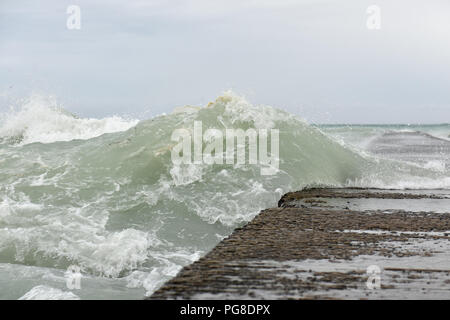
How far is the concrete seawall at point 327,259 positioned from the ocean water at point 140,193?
159cm

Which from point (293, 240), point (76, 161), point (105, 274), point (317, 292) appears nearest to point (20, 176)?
point (76, 161)

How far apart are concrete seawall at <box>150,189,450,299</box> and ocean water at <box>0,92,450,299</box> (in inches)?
62.7

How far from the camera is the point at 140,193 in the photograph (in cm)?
1179

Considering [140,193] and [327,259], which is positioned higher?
[327,259]

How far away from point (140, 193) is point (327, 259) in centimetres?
686

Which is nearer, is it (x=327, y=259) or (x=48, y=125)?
(x=327, y=259)

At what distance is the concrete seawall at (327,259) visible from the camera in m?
4.38

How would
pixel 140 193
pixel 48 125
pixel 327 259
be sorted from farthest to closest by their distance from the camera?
pixel 48 125 < pixel 140 193 < pixel 327 259

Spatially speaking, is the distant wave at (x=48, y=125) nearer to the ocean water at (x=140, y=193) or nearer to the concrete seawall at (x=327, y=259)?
the ocean water at (x=140, y=193)

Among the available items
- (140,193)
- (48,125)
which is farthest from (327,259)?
(48,125)

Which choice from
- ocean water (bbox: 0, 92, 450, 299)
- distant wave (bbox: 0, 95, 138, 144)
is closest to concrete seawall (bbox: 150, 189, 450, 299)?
ocean water (bbox: 0, 92, 450, 299)

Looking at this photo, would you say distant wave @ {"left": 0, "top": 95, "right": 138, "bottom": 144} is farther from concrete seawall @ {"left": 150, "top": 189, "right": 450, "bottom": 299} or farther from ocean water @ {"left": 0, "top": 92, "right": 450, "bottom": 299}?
concrete seawall @ {"left": 150, "top": 189, "right": 450, "bottom": 299}

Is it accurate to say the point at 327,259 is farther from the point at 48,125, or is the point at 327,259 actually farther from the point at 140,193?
the point at 48,125
